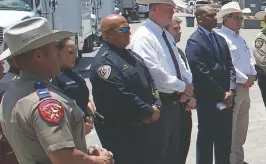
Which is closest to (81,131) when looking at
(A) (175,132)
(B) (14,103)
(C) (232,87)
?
(B) (14,103)

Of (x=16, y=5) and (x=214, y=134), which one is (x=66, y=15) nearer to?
(x=16, y=5)

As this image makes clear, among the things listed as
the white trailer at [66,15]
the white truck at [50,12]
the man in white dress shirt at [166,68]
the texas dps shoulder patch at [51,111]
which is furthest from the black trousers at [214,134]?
the white trailer at [66,15]

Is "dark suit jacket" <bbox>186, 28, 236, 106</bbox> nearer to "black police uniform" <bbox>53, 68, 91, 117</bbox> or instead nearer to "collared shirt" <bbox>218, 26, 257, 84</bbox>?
"collared shirt" <bbox>218, 26, 257, 84</bbox>

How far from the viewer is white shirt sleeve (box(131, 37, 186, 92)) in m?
4.06

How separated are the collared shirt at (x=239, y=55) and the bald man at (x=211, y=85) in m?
0.15

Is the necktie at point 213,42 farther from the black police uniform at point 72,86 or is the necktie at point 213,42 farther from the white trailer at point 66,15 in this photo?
the white trailer at point 66,15

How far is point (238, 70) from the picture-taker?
5156mm

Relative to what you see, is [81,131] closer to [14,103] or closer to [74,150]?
[74,150]

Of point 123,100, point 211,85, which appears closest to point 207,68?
point 211,85

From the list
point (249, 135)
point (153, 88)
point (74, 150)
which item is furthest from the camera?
point (249, 135)

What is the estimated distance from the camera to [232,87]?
510 cm

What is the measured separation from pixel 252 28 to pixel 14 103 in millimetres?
24147

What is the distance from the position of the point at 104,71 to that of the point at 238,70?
204 cm

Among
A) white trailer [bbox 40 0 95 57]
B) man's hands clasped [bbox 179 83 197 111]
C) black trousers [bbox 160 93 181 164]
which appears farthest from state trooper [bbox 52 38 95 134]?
white trailer [bbox 40 0 95 57]
